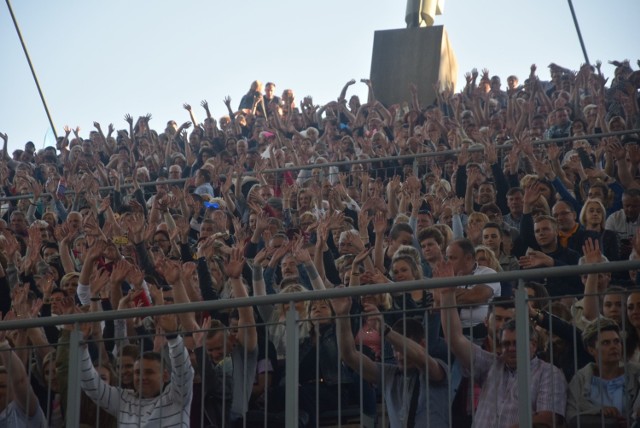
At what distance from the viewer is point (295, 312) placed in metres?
8.30

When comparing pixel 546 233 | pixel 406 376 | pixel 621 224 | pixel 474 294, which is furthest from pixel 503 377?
pixel 621 224

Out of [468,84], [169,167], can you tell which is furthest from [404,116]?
[169,167]

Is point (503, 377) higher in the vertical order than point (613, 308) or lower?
lower

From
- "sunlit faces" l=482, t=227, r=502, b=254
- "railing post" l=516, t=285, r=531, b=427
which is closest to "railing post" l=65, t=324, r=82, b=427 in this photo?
"railing post" l=516, t=285, r=531, b=427

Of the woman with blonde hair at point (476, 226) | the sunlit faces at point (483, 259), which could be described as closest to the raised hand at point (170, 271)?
the sunlit faces at point (483, 259)

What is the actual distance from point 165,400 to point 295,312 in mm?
1074

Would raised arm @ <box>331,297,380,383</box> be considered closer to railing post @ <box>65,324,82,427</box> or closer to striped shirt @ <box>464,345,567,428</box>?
striped shirt @ <box>464,345,567,428</box>

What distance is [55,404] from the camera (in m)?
9.35

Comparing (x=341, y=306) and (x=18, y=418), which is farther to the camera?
(x=18, y=418)

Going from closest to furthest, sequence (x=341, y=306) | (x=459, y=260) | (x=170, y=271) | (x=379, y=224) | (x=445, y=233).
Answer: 1. (x=341, y=306)
2. (x=170, y=271)
3. (x=459, y=260)
4. (x=379, y=224)
5. (x=445, y=233)

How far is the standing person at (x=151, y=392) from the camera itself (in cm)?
863

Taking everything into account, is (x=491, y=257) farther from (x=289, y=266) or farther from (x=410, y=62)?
(x=410, y=62)

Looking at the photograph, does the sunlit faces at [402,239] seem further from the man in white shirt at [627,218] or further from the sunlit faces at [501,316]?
the sunlit faces at [501,316]

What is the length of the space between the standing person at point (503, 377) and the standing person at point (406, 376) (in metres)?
0.19
